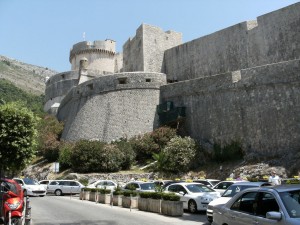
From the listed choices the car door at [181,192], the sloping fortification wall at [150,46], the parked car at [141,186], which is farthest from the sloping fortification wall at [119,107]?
the car door at [181,192]

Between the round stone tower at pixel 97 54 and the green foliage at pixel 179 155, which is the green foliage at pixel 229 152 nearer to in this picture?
the green foliage at pixel 179 155

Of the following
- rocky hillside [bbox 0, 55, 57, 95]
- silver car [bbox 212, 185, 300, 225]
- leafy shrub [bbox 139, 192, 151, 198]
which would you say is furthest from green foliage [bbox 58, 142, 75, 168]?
rocky hillside [bbox 0, 55, 57, 95]

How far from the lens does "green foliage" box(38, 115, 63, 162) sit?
120ft

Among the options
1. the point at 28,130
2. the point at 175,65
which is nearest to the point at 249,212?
the point at 28,130

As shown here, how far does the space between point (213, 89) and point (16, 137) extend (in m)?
19.6

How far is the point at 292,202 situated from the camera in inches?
214

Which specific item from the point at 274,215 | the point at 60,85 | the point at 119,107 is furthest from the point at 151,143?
the point at 274,215

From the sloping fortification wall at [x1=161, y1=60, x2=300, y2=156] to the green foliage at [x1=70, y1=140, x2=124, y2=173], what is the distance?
24.8ft

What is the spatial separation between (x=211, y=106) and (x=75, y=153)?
41.2ft

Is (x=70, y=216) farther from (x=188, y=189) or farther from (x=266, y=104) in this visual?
(x=266, y=104)

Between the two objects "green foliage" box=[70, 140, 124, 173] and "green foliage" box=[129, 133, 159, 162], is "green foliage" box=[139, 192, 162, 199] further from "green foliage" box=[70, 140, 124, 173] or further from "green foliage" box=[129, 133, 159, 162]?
"green foliage" box=[129, 133, 159, 162]

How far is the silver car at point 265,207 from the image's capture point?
17.1 feet

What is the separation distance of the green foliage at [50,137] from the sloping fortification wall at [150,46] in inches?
476

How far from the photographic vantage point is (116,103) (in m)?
36.6
